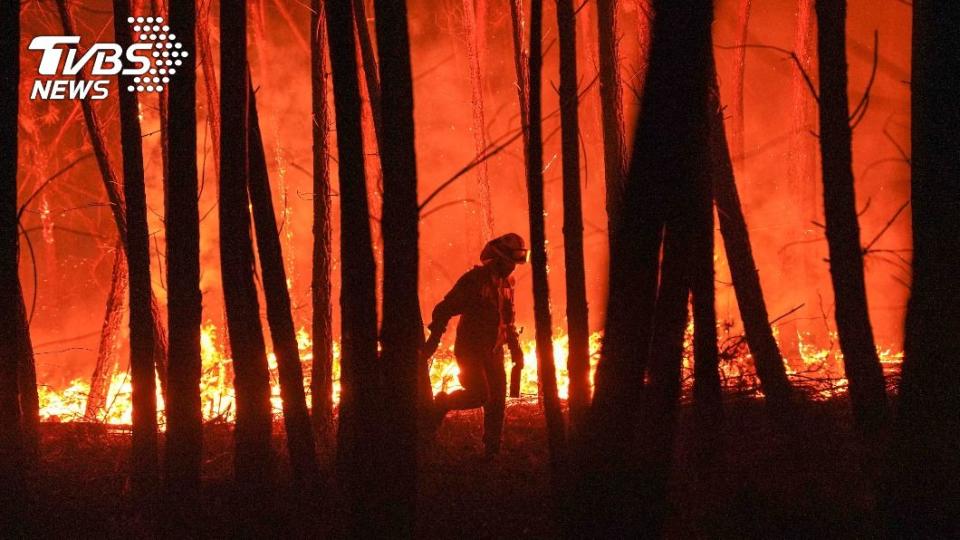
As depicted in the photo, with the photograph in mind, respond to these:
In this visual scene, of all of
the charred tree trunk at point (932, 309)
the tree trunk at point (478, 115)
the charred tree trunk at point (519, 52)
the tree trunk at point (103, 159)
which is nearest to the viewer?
the charred tree trunk at point (932, 309)

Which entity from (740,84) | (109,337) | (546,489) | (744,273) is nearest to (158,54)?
(109,337)

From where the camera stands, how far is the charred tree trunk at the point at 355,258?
484cm

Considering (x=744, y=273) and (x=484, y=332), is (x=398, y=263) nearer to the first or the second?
(x=484, y=332)

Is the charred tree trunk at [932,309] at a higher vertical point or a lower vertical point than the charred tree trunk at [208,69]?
lower

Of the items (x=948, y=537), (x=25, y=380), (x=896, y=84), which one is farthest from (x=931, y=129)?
(x=896, y=84)

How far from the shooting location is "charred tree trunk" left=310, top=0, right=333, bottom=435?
8.96 meters

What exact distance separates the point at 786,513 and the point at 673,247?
8.85ft

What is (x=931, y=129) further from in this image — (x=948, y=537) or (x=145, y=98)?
(x=145, y=98)

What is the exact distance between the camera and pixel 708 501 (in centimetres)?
605

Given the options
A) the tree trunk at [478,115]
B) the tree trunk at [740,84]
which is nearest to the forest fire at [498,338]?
the tree trunk at [478,115]

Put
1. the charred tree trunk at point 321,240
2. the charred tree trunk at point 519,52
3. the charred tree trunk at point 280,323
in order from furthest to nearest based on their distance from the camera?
the charred tree trunk at point 519,52 → the charred tree trunk at point 321,240 → the charred tree trunk at point 280,323

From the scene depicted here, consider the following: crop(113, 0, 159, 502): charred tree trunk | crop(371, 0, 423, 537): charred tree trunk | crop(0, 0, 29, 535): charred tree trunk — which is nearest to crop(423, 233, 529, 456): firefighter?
crop(113, 0, 159, 502): charred tree trunk

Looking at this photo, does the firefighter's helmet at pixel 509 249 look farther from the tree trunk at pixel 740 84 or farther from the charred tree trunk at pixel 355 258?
the tree trunk at pixel 740 84

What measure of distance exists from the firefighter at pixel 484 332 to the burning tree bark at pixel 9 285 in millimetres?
3841
